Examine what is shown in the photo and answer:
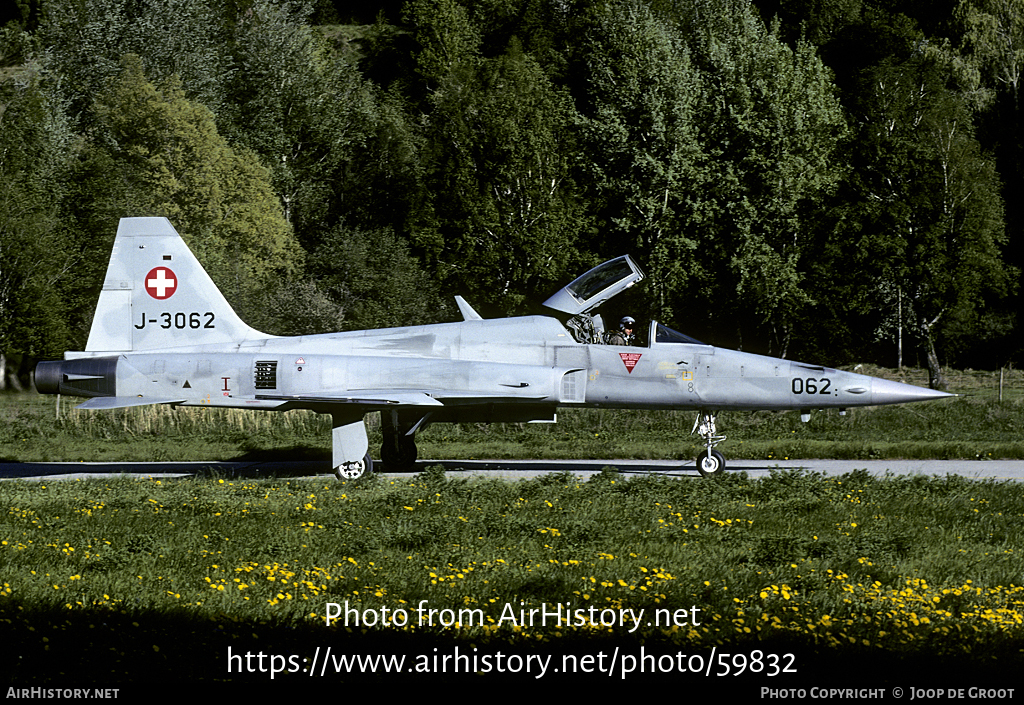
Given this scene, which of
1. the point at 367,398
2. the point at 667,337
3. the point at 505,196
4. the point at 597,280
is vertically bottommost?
the point at 367,398

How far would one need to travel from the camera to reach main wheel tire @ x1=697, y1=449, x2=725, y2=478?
54.1 feet

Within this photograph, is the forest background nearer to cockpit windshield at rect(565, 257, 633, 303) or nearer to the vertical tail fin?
the vertical tail fin

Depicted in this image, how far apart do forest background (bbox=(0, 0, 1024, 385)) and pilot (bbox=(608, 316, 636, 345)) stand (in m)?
18.0

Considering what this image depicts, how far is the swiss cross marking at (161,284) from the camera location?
16.9 meters

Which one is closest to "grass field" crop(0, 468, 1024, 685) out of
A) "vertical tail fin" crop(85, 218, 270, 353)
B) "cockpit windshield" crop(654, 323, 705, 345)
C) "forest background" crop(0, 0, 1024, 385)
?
"cockpit windshield" crop(654, 323, 705, 345)

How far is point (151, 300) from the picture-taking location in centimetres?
1684

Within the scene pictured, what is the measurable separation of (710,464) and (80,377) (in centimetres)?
951

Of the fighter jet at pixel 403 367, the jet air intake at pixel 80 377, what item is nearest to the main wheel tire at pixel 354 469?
the fighter jet at pixel 403 367

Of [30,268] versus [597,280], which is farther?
[30,268]

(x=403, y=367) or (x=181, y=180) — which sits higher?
(x=181, y=180)

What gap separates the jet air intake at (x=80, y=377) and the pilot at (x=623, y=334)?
24.4ft

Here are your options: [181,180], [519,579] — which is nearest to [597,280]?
[519,579]

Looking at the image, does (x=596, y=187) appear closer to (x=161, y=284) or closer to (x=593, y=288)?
(x=593, y=288)

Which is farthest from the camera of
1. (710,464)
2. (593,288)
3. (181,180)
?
(181,180)
